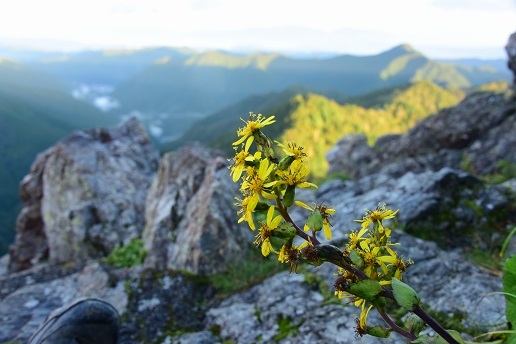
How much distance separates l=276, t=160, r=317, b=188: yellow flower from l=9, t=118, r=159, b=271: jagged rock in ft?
23.3

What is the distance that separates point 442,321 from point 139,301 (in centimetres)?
376

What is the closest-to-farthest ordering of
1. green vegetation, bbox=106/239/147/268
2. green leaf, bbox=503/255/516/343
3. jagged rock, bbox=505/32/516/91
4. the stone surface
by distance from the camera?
→ green leaf, bbox=503/255/516/343 → the stone surface → green vegetation, bbox=106/239/147/268 → jagged rock, bbox=505/32/516/91

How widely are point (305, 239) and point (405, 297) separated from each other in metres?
0.50

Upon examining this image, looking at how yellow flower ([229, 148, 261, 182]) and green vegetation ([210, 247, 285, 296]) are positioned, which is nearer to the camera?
yellow flower ([229, 148, 261, 182])

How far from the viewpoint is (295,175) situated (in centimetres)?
178

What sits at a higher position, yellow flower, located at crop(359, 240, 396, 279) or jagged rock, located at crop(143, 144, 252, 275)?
yellow flower, located at crop(359, 240, 396, 279)

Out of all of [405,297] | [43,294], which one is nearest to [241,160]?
[405,297]

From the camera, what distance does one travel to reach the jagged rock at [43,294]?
513 centimetres

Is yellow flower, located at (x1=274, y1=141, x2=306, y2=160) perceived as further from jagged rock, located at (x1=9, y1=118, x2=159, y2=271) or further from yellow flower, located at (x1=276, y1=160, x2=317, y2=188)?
jagged rock, located at (x1=9, y1=118, x2=159, y2=271)

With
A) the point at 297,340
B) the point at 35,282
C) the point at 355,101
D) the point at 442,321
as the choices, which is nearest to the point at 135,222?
the point at 35,282

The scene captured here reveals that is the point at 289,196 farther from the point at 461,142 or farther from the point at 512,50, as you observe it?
the point at 461,142

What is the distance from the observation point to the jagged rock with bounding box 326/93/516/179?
9398mm

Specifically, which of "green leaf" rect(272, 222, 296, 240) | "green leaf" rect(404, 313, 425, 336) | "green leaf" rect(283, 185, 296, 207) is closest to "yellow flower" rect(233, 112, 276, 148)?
"green leaf" rect(283, 185, 296, 207)

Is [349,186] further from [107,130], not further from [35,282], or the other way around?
[107,130]
